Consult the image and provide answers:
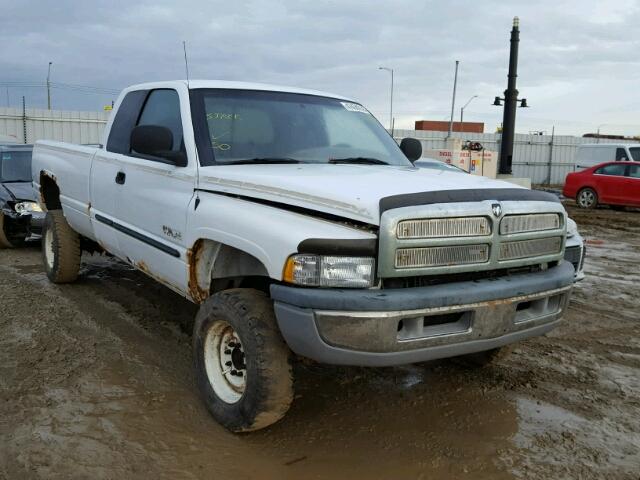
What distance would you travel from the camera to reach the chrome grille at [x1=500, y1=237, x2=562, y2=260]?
3275 millimetres

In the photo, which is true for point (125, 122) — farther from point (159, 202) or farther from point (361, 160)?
point (361, 160)

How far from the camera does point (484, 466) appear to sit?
3.17 m

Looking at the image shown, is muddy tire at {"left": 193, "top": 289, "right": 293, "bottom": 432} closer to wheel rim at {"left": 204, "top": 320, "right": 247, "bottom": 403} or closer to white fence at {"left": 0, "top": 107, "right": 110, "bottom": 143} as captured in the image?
wheel rim at {"left": 204, "top": 320, "right": 247, "bottom": 403}

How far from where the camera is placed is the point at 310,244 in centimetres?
289

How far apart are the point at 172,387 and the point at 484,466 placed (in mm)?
2034

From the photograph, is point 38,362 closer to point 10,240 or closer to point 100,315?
point 100,315

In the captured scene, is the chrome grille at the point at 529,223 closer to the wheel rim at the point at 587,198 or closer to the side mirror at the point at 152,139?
the side mirror at the point at 152,139

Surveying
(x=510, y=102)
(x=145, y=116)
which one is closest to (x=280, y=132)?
(x=145, y=116)

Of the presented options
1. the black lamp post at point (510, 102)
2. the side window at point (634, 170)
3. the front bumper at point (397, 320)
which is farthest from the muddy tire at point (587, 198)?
the front bumper at point (397, 320)

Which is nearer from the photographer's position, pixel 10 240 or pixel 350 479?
pixel 350 479

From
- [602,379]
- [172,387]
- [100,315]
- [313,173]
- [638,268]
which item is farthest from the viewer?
[638,268]

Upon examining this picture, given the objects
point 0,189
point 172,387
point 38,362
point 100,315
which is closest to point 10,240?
point 0,189

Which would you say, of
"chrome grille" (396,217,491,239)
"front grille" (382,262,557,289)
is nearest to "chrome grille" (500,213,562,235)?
"chrome grille" (396,217,491,239)

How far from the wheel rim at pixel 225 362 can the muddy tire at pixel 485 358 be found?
1889mm
